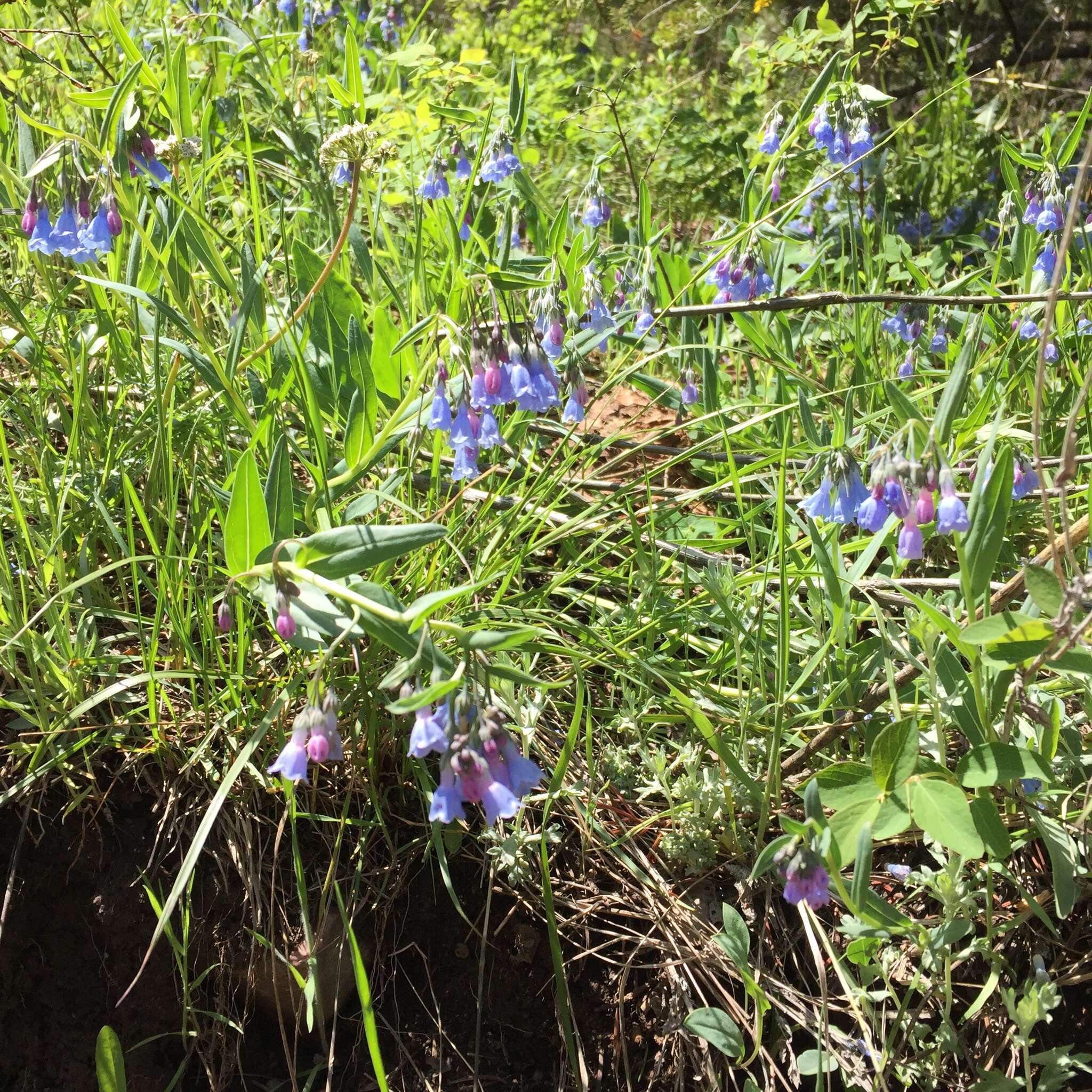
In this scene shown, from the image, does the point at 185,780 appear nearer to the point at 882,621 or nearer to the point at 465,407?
the point at 465,407

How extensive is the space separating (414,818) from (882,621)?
2.78 feet

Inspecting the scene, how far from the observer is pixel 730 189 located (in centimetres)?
393

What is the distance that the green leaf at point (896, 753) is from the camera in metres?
1.29

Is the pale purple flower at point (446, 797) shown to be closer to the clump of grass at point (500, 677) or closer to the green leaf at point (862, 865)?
the clump of grass at point (500, 677)

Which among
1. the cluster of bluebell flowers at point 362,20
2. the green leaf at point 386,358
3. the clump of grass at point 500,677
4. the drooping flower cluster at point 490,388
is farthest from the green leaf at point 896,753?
the cluster of bluebell flowers at point 362,20

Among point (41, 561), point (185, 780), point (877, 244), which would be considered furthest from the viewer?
point (877, 244)

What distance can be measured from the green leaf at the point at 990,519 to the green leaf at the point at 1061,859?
339 mm

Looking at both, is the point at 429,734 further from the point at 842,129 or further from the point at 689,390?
the point at 842,129

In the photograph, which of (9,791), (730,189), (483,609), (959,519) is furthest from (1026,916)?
(730,189)

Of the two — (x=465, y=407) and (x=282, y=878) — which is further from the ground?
(x=465, y=407)

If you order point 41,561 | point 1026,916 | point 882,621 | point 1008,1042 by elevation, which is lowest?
point 1008,1042

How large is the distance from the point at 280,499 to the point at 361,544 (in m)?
0.26

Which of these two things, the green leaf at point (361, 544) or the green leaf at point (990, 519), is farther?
the green leaf at point (990, 519)

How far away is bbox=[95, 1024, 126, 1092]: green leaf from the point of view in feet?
4.86
